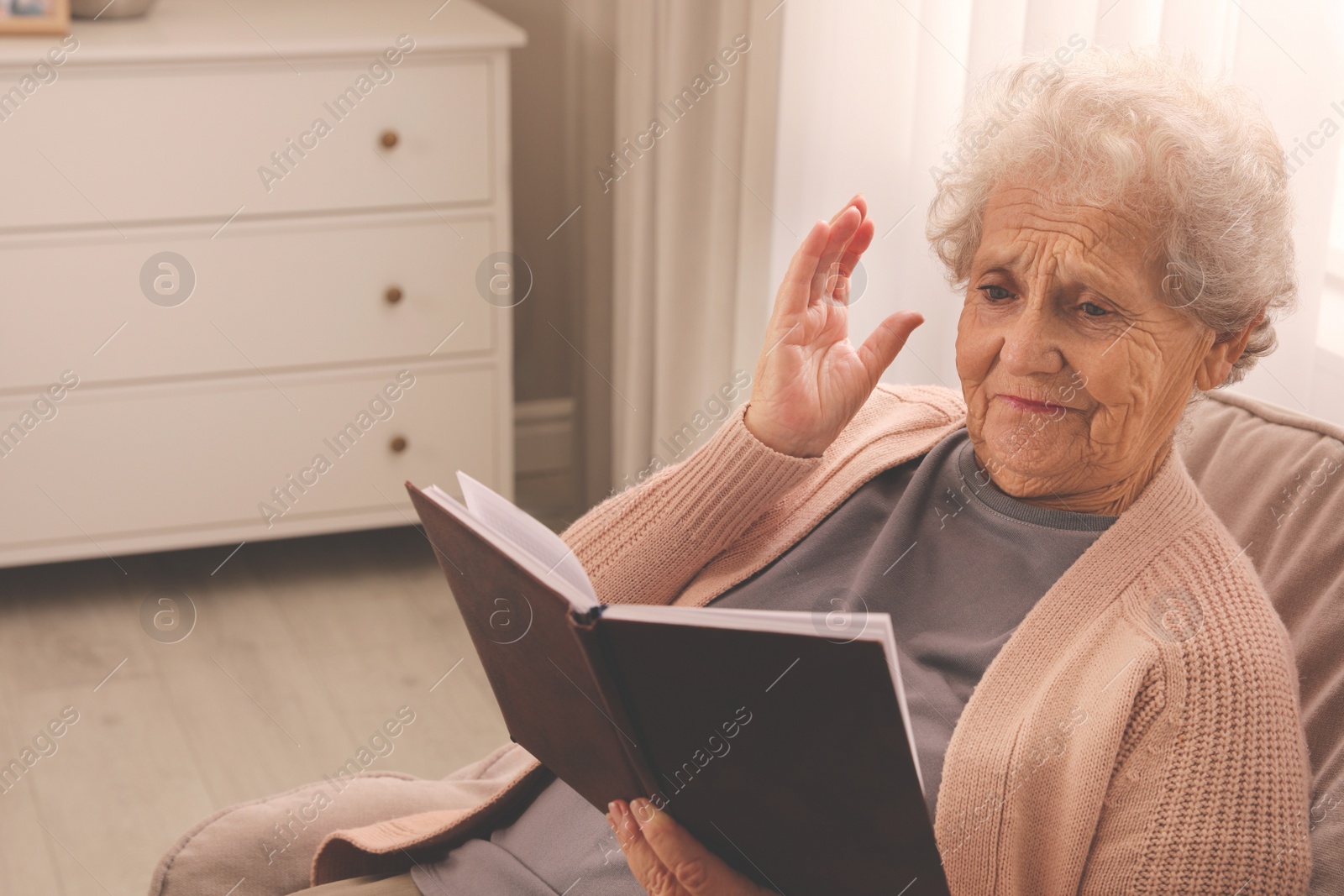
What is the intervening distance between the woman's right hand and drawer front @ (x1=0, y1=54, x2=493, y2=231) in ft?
4.43

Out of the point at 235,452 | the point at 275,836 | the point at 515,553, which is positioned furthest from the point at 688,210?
the point at 515,553

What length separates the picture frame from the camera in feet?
7.65

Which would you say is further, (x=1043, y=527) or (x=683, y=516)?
(x=683, y=516)

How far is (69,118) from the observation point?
230 cm

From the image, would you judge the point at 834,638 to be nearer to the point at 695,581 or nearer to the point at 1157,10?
the point at 695,581

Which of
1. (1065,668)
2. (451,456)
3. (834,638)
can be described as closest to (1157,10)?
(1065,668)

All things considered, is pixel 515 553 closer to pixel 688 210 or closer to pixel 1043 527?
pixel 1043 527

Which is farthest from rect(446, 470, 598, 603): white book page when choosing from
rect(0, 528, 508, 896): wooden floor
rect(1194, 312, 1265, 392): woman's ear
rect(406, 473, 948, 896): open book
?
rect(0, 528, 508, 896): wooden floor

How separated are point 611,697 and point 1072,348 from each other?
0.51 metres

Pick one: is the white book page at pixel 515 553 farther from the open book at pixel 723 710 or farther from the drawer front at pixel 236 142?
the drawer front at pixel 236 142

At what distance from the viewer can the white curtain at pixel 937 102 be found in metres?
1.38

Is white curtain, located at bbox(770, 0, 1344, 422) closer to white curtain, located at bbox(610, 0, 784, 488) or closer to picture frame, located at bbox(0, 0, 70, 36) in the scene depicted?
white curtain, located at bbox(610, 0, 784, 488)

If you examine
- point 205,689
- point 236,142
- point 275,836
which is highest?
point 236,142

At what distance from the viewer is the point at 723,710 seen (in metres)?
0.90
